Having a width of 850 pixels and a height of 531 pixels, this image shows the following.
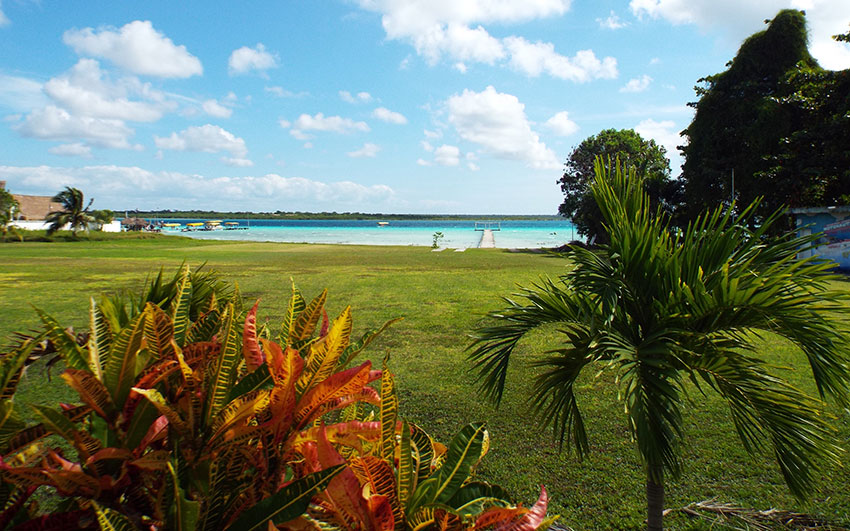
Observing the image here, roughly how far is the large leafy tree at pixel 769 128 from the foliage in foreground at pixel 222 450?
20.7 m

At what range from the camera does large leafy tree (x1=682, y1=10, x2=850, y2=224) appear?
1766 cm

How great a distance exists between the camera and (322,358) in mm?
772

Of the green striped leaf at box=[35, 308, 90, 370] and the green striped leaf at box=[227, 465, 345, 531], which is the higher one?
the green striped leaf at box=[35, 308, 90, 370]

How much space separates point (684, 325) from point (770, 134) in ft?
70.7

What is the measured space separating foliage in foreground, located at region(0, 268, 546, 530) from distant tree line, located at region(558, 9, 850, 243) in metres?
16.8

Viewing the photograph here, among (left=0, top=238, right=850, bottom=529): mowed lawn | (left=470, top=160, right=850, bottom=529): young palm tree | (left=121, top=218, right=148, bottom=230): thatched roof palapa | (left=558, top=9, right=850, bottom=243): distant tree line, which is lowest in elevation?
(left=0, top=238, right=850, bottom=529): mowed lawn

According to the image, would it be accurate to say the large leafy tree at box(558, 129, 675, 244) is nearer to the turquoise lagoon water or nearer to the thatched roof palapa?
the turquoise lagoon water

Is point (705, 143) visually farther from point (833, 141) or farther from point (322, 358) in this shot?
point (322, 358)

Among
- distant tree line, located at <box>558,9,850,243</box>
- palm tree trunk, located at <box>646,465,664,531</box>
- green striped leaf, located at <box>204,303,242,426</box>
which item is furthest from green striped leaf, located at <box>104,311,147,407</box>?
distant tree line, located at <box>558,9,850,243</box>

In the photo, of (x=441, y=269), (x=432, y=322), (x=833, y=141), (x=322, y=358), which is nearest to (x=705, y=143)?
(x=833, y=141)

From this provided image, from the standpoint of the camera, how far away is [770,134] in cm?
1906

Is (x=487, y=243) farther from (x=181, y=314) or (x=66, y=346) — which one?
(x=66, y=346)

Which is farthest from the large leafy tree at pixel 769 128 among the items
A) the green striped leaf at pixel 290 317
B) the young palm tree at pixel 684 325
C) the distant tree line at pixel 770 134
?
the green striped leaf at pixel 290 317

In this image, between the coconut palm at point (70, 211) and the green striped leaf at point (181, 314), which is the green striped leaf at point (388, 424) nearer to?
the green striped leaf at point (181, 314)
